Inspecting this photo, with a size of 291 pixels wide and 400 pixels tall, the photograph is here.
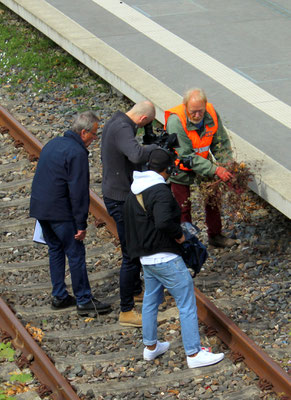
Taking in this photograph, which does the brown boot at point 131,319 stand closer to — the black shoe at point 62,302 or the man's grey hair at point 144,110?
the black shoe at point 62,302

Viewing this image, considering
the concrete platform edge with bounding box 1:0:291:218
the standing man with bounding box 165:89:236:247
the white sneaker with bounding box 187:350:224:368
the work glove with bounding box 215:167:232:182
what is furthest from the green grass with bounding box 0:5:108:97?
the white sneaker with bounding box 187:350:224:368

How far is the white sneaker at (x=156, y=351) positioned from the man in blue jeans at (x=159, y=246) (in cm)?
11

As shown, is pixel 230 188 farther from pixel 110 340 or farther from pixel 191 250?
pixel 110 340

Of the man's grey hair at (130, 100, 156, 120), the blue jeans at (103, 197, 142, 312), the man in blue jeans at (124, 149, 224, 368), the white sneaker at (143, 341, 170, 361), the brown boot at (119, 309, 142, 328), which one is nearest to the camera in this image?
the man in blue jeans at (124, 149, 224, 368)

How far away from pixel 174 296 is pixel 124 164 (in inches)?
53.4

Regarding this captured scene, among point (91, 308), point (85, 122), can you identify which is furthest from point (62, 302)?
point (85, 122)

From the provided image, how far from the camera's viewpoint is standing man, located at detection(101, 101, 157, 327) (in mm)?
7164

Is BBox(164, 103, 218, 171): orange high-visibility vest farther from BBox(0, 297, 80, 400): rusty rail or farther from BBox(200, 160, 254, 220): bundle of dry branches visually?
BBox(0, 297, 80, 400): rusty rail

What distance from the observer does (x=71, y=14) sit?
567 inches

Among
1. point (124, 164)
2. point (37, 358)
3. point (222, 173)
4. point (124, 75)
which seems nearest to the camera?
point (37, 358)

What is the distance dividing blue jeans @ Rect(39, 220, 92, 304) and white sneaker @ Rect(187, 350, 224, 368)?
1371 millimetres

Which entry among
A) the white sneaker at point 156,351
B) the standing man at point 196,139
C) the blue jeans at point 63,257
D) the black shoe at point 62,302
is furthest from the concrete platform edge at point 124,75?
the black shoe at point 62,302

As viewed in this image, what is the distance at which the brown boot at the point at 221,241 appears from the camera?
8.67 metres

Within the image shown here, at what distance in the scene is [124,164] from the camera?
291 inches
